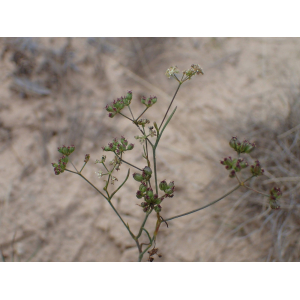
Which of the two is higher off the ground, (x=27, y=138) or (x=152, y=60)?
(x=152, y=60)

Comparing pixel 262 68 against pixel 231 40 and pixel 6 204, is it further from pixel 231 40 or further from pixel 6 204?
pixel 6 204

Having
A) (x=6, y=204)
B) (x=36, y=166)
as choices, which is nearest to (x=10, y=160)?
(x=36, y=166)

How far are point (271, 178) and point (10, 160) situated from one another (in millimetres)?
1710

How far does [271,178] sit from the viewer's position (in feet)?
5.45

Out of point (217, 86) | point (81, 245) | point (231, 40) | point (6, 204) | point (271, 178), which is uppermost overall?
point (231, 40)

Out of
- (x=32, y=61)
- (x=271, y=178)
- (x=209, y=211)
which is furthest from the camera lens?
(x=32, y=61)

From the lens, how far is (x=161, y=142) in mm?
1895

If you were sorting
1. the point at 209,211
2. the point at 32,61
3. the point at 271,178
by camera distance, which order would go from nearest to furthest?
the point at 271,178
the point at 209,211
the point at 32,61

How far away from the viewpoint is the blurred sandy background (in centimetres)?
170

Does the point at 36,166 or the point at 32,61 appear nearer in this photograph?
the point at 36,166

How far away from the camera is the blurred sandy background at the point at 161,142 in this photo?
5.59ft

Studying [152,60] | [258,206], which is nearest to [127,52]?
[152,60]

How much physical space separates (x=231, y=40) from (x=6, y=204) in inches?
77.6

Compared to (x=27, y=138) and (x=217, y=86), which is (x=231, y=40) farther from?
(x=27, y=138)
